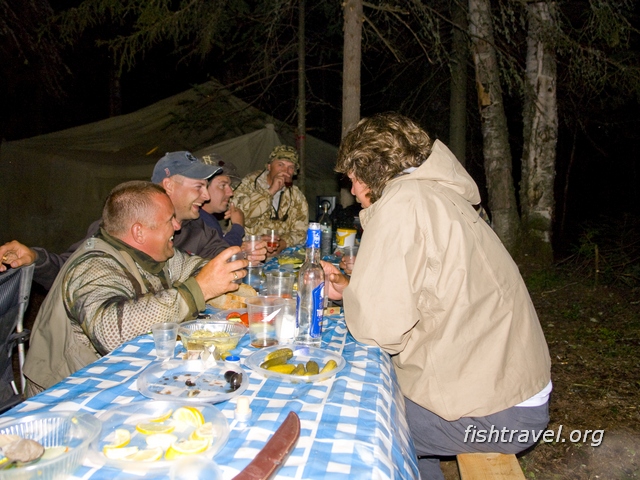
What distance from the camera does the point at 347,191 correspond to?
6984mm

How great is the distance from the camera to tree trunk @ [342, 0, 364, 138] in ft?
19.4

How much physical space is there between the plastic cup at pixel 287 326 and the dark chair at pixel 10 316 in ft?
4.50

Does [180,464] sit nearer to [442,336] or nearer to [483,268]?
[442,336]

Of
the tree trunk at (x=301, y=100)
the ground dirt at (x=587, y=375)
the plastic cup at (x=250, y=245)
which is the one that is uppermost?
the tree trunk at (x=301, y=100)

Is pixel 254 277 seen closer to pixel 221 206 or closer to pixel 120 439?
pixel 221 206

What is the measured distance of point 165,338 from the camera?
1.96 metres

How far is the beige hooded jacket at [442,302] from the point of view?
1903mm

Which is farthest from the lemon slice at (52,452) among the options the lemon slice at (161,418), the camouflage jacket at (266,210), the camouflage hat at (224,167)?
the camouflage jacket at (266,210)

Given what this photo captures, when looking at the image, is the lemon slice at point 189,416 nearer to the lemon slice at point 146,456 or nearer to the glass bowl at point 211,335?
the lemon slice at point 146,456

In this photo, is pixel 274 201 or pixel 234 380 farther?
pixel 274 201

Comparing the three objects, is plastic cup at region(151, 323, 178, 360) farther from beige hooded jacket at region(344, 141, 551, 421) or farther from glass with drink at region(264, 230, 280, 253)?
glass with drink at region(264, 230, 280, 253)

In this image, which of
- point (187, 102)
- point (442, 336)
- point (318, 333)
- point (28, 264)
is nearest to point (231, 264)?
point (318, 333)

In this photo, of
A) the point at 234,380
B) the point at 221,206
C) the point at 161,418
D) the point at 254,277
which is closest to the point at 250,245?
the point at 254,277

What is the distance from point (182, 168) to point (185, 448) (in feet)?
9.11
